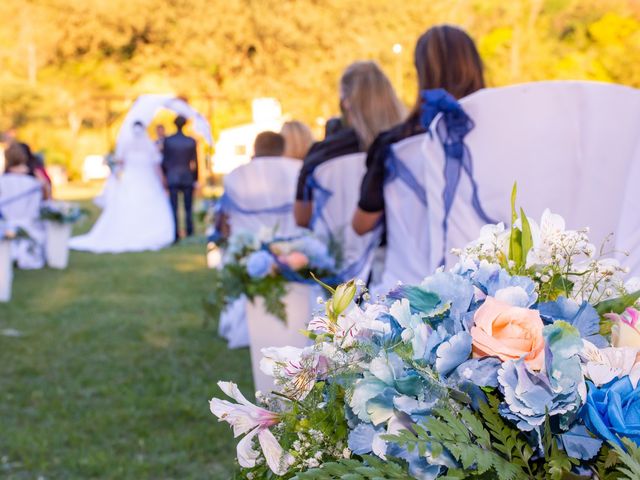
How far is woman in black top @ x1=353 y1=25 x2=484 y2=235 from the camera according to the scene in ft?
13.0

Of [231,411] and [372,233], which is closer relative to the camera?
[231,411]

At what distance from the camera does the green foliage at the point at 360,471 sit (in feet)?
3.98

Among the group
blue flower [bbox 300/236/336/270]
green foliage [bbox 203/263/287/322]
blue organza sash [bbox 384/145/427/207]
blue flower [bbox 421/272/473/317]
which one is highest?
blue flower [bbox 421/272/473/317]

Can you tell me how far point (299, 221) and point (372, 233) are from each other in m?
1.17

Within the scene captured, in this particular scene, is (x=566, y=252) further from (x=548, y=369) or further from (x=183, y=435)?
(x=183, y=435)

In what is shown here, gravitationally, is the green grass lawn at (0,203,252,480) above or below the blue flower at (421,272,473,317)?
below

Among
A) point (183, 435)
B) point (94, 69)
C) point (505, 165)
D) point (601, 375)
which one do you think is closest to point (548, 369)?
point (601, 375)

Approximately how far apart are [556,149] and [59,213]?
984 centimetres

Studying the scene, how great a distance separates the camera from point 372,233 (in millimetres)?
4348

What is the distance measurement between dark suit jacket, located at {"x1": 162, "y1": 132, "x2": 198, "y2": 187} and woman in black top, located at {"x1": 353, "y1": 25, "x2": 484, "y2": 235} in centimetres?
1209

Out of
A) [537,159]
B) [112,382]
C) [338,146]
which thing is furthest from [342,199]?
[112,382]

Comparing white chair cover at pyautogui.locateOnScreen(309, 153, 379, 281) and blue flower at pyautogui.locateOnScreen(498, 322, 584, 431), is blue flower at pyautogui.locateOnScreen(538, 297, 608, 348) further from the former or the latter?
white chair cover at pyautogui.locateOnScreen(309, 153, 379, 281)

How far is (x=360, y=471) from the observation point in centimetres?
121

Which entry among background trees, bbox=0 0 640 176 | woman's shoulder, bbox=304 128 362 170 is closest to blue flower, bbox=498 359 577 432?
woman's shoulder, bbox=304 128 362 170
